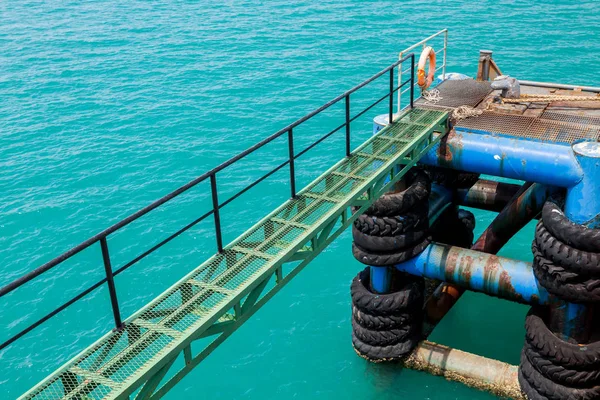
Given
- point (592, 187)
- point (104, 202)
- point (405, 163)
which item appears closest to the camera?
point (592, 187)

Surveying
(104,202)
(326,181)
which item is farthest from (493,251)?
(104,202)

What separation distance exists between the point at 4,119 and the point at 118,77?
6735 mm

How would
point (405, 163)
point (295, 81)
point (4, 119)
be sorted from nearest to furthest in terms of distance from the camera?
point (405, 163) < point (4, 119) < point (295, 81)

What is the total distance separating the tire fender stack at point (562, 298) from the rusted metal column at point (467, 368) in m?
0.60

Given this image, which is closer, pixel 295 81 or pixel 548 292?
pixel 548 292

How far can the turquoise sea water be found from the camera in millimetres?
16297

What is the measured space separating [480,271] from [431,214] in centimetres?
235

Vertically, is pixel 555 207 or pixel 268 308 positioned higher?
pixel 555 207

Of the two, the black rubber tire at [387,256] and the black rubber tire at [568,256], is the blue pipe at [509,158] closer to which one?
the black rubber tire at [568,256]

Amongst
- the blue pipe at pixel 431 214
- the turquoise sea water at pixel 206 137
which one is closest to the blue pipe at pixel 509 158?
the blue pipe at pixel 431 214

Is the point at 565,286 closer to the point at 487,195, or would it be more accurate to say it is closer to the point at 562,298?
the point at 562,298

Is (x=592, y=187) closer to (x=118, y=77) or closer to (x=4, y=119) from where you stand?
(x=4, y=119)

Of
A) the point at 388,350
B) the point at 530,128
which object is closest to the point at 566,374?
the point at 388,350

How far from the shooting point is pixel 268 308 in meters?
18.0
